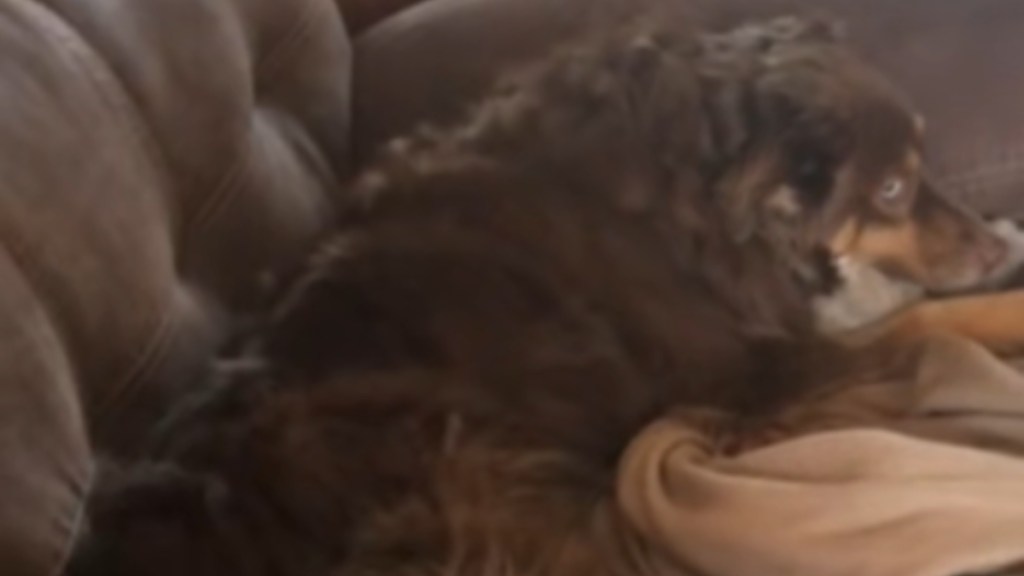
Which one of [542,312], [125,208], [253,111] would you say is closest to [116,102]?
[125,208]

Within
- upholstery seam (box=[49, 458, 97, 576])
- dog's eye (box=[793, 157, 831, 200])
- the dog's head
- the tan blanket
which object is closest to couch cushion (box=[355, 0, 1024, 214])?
the dog's head

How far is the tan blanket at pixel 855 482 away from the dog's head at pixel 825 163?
0.60 feet

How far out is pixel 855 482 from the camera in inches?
50.5

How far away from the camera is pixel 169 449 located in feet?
4.09

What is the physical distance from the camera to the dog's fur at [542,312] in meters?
1.23

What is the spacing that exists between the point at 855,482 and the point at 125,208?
630 mm

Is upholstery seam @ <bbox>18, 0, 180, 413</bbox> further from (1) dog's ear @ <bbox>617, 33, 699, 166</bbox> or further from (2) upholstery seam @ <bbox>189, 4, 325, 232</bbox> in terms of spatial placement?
(1) dog's ear @ <bbox>617, 33, 699, 166</bbox>

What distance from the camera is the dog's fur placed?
123 centimetres

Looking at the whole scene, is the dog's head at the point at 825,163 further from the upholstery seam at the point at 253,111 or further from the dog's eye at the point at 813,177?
the upholstery seam at the point at 253,111

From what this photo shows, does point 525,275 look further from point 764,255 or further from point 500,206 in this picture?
point 764,255

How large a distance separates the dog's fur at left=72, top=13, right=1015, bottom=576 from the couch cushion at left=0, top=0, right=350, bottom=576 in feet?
0.27

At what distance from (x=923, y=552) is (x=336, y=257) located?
1.79 feet

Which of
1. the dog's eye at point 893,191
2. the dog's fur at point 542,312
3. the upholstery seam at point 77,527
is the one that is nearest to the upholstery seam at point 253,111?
the dog's fur at point 542,312

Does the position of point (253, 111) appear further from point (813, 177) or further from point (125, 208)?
point (813, 177)
